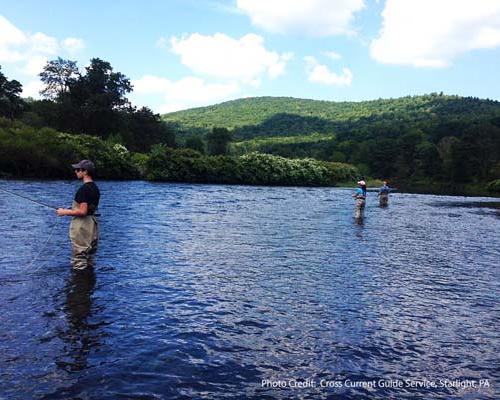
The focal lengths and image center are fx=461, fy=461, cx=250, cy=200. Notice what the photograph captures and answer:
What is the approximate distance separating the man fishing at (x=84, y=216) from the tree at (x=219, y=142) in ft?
420

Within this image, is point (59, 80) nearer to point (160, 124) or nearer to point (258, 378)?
point (160, 124)

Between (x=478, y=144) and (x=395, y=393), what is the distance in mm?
140691

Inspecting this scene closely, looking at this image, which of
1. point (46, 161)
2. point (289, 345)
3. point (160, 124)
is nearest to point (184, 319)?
point (289, 345)

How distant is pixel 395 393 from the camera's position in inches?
274

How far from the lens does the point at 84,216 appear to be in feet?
39.2

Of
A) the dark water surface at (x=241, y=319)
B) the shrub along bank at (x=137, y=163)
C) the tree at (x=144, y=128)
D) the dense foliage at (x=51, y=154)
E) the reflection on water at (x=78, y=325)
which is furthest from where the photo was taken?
the tree at (x=144, y=128)

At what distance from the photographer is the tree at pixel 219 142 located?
14075cm

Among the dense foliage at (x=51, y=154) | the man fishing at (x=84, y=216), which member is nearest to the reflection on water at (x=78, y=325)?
the man fishing at (x=84, y=216)

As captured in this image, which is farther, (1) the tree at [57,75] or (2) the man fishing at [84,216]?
(1) the tree at [57,75]

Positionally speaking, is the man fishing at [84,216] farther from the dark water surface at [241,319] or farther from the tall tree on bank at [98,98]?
the tall tree on bank at [98,98]

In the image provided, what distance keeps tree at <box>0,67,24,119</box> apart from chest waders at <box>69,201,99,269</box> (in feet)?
314

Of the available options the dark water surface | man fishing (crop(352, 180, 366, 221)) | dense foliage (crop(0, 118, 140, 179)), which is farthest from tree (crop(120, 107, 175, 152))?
the dark water surface

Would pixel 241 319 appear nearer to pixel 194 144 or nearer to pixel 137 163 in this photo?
pixel 137 163

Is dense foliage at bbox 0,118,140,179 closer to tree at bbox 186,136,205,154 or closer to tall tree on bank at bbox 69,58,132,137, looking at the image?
tall tree on bank at bbox 69,58,132,137
